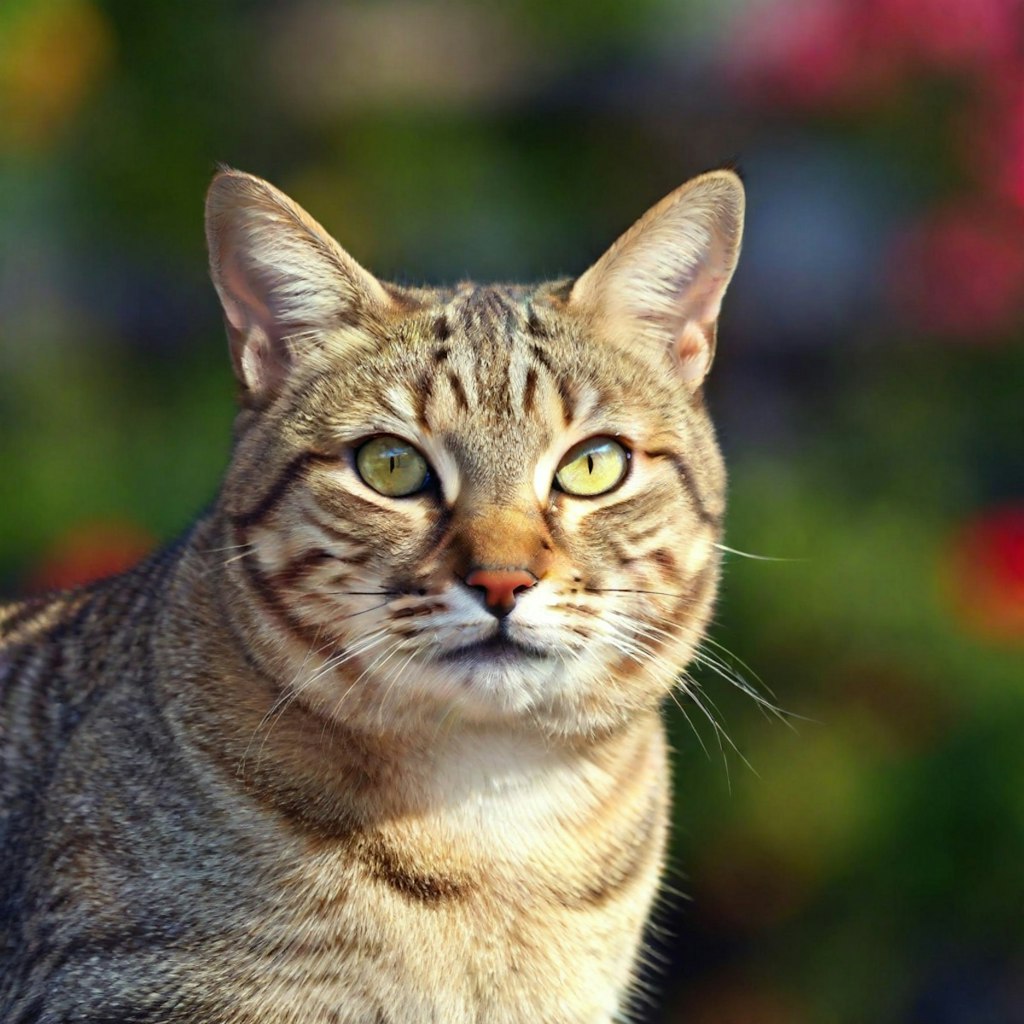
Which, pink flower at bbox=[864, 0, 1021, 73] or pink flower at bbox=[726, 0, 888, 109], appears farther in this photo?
pink flower at bbox=[726, 0, 888, 109]

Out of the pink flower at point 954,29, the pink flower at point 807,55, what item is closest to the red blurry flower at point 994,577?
the pink flower at point 954,29

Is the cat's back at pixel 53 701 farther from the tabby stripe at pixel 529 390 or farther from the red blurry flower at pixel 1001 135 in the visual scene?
the red blurry flower at pixel 1001 135

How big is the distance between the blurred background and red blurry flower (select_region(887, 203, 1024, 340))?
0.01m

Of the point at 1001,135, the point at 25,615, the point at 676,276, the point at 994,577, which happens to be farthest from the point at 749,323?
the point at 25,615

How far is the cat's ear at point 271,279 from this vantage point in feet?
8.11

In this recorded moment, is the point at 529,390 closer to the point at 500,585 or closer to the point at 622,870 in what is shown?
the point at 500,585

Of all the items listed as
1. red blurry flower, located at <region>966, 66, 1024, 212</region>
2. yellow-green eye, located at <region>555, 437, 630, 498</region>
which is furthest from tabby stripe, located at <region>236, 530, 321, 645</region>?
red blurry flower, located at <region>966, 66, 1024, 212</region>

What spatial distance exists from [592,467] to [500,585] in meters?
0.34

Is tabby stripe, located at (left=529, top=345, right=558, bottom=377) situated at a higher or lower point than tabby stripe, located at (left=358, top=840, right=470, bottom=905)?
higher

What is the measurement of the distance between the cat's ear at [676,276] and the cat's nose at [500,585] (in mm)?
610

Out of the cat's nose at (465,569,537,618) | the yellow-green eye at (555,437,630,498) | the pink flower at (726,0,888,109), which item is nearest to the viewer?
the cat's nose at (465,569,537,618)

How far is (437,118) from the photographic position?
6145mm

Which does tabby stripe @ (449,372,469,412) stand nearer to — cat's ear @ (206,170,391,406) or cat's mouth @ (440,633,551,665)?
cat's ear @ (206,170,391,406)

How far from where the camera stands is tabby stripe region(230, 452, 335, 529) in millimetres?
2426
